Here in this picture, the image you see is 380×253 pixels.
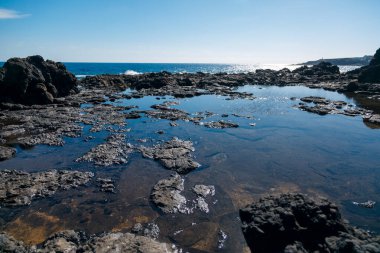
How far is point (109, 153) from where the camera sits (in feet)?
69.5

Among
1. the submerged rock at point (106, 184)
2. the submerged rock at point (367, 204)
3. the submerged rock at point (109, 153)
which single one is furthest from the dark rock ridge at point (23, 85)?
the submerged rock at point (367, 204)

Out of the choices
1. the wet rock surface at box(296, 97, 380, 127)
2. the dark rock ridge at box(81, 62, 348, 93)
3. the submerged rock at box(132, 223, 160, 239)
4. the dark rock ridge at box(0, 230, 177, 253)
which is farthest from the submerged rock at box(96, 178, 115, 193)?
the dark rock ridge at box(81, 62, 348, 93)

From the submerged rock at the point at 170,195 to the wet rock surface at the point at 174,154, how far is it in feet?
5.48

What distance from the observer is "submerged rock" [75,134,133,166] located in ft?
65.2

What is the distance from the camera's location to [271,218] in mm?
9930

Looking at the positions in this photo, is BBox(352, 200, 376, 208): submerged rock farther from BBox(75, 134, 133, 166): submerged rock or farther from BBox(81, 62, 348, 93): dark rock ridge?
BBox(81, 62, 348, 93): dark rock ridge

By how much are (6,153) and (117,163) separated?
27.8ft

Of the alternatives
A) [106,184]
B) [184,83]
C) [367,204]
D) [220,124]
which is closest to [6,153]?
[106,184]

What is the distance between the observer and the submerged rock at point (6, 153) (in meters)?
20.2

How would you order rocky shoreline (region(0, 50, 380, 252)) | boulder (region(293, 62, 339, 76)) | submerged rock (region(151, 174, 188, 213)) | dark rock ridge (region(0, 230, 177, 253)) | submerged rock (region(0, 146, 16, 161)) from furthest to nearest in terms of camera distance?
boulder (region(293, 62, 339, 76)) → submerged rock (region(0, 146, 16, 161)) → submerged rock (region(151, 174, 188, 213)) → rocky shoreline (region(0, 50, 380, 252)) → dark rock ridge (region(0, 230, 177, 253))

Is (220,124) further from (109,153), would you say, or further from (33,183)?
(33,183)

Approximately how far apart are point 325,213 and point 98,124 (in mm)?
25389

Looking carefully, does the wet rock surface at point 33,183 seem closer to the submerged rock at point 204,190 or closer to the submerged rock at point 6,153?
the submerged rock at point 6,153

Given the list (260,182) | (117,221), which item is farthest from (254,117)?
(117,221)
